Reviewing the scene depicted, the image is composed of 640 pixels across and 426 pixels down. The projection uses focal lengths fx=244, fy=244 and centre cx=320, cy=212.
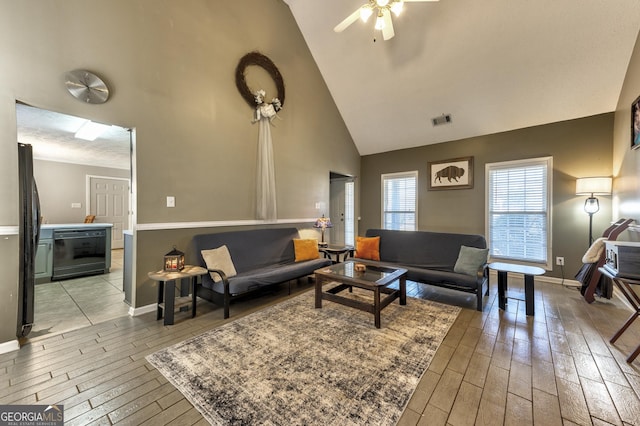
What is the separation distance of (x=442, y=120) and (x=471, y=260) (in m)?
2.89

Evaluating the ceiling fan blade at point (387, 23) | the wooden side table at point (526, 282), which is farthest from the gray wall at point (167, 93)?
the wooden side table at point (526, 282)

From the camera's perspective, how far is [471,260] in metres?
3.04

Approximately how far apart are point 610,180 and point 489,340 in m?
3.33

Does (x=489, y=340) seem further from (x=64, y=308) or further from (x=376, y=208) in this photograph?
(x=64, y=308)

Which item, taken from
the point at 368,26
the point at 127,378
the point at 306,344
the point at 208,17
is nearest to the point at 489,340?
the point at 306,344

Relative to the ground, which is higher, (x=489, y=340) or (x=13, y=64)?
(x=13, y=64)

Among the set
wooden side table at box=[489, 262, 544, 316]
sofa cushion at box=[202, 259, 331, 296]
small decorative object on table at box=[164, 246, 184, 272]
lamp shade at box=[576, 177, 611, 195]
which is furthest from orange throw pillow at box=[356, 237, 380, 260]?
lamp shade at box=[576, 177, 611, 195]

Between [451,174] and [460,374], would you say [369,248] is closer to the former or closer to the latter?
[460,374]

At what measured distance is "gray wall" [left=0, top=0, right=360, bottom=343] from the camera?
6.59 ft

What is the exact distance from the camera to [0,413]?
1.33 m

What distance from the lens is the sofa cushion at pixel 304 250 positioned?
3.88 meters

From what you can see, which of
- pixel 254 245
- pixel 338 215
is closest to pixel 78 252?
pixel 254 245

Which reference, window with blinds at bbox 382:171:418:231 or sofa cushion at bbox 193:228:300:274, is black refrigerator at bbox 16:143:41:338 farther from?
window with blinds at bbox 382:171:418:231

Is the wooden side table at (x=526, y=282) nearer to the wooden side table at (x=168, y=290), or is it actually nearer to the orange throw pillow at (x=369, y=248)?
the orange throw pillow at (x=369, y=248)
